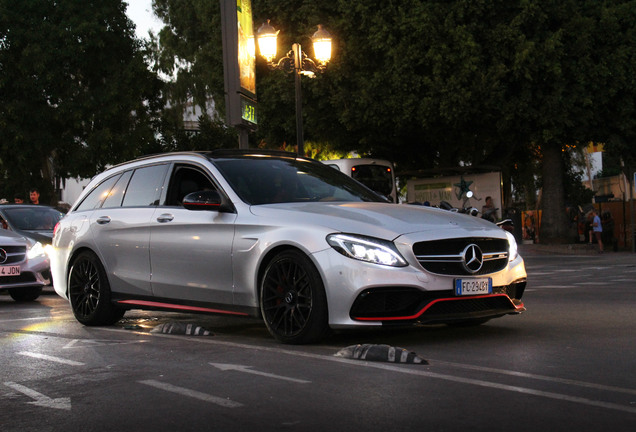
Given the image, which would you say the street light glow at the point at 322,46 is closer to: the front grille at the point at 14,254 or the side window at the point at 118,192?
the front grille at the point at 14,254

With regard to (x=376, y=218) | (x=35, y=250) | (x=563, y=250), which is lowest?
(x=563, y=250)

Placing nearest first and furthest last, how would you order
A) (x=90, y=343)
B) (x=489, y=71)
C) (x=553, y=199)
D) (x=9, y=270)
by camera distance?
(x=90, y=343) < (x=9, y=270) < (x=489, y=71) < (x=553, y=199)

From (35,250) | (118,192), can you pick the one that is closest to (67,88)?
(35,250)

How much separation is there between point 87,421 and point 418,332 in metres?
4.07

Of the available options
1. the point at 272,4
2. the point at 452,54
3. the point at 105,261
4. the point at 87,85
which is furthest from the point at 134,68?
the point at 105,261

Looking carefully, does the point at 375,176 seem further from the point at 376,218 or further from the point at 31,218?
the point at 376,218

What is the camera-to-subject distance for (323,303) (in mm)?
7469

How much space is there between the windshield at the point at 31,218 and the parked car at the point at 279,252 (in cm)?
742

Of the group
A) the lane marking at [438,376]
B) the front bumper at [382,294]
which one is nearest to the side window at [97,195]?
the lane marking at [438,376]

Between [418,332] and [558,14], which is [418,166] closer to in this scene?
[558,14]

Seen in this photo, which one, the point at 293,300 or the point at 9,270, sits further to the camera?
the point at 9,270

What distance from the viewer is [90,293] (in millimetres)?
10117

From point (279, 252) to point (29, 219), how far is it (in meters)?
10.9

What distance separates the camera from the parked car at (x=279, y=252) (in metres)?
7.43
